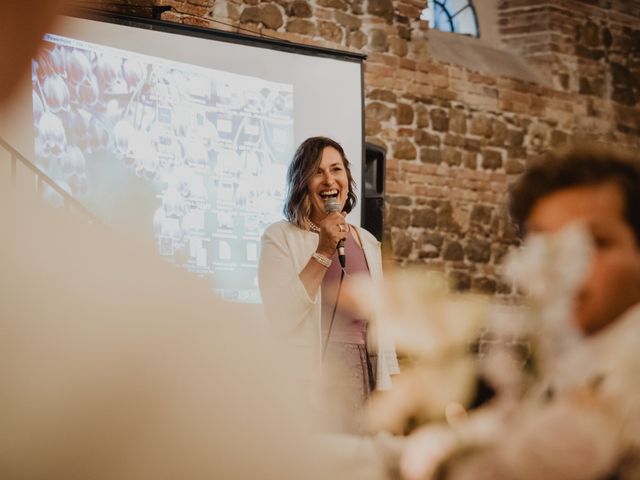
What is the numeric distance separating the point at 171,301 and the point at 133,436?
0.20ft

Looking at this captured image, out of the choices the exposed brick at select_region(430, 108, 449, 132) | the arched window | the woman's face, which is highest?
the arched window

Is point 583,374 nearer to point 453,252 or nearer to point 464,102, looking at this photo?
point 453,252

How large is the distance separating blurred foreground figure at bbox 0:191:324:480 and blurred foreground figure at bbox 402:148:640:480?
0.08 metres

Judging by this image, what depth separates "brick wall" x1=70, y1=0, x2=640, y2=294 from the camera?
21.7 feet

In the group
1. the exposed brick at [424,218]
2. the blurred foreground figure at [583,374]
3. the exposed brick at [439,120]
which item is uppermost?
the exposed brick at [439,120]

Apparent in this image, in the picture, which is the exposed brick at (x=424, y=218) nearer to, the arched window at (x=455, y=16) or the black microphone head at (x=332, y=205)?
the arched window at (x=455, y=16)

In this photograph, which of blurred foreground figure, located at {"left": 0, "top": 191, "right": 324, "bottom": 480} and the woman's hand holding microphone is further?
the woman's hand holding microphone

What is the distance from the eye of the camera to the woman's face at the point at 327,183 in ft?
9.93

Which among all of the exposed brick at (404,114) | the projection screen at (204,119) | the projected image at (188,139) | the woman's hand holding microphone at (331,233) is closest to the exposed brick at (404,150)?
the exposed brick at (404,114)

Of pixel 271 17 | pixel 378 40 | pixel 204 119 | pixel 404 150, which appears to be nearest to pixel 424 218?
pixel 404 150

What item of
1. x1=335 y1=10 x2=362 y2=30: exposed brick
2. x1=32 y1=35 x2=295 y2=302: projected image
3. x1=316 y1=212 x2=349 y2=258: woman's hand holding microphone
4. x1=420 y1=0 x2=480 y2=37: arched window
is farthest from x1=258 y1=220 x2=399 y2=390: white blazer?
x1=420 y1=0 x2=480 y2=37: arched window

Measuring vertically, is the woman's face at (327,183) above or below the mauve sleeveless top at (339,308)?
above

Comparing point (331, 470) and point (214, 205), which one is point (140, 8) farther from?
point (331, 470)

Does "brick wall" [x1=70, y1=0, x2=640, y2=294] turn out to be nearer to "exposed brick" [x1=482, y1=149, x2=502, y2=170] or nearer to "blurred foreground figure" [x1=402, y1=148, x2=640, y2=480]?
"exposed brick" [x1=482, y1=149, x2=502, y2=170]
